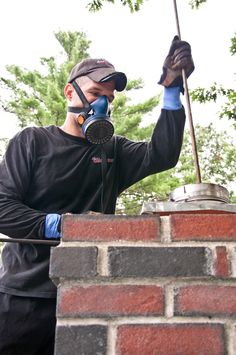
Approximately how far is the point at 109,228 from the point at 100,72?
1.15 meters

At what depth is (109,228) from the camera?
998mm

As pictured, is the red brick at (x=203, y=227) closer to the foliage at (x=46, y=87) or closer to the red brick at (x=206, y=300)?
the red brick at (x=206, y=300)

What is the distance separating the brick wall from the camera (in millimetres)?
914

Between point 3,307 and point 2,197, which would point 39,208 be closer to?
point 2,197

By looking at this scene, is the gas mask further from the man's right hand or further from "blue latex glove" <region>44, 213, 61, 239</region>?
"blue latex glove" <region>44, 213, 61, 239</region>

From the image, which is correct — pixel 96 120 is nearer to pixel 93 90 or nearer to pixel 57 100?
pixel 93 90

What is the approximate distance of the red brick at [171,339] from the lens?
2.98 ft

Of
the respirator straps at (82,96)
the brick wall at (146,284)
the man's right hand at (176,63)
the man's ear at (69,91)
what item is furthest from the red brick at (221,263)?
the man's ear at (69,91)

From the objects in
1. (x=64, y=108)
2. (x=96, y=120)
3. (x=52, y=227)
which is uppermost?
(x=64, y=108)

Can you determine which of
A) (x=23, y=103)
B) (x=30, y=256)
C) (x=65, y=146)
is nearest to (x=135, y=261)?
Answer: (x=30, y=256)

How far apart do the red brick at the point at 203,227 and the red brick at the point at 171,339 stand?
20cm

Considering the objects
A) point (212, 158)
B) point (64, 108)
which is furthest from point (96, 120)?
point (212, 158)

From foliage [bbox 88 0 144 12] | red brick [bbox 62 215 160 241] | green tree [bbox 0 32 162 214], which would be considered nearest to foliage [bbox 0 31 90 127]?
green tree [bbox 0 32 162 214]

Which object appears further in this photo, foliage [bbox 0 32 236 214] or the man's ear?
foliage [bbox 0 32 236 214]
